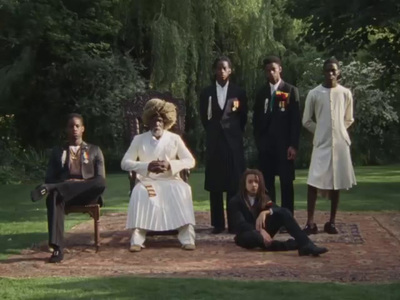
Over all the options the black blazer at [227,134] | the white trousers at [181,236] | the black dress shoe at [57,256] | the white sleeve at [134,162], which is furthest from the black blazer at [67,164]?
the black blazer at [227,134]

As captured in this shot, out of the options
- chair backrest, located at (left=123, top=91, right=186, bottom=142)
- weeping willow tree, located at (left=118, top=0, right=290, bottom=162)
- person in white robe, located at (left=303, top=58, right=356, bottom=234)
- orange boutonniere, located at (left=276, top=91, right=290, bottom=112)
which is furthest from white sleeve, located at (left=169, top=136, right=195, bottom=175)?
weeping willow tree, located at (left=118, top=0, right=290, bottom=162)

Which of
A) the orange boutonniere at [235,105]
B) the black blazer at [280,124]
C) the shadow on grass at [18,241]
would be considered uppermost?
the orange boutonniere at [235,105]

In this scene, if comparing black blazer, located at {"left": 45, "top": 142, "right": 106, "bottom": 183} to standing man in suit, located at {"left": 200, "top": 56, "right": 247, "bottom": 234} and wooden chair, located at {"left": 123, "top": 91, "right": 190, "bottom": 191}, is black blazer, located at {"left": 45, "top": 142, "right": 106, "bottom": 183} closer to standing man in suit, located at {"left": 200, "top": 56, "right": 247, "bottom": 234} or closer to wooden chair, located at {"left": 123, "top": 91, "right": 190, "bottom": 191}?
wooden chair, located at {"left": 123, "top": 91, "right": 190, "bottom": 191}

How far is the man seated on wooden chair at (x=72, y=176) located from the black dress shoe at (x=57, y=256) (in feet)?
0.89

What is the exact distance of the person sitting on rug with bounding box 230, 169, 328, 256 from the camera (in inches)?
357

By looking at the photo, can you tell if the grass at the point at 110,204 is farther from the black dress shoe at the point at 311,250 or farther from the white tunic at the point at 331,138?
the white tunic at the point at 331,138

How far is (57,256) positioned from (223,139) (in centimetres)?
298

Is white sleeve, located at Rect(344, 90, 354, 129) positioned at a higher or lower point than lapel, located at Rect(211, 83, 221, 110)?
lower

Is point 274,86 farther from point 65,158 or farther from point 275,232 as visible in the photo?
point 65,158

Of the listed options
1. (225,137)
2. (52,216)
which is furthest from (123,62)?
(52,216)

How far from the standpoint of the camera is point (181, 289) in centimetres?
687

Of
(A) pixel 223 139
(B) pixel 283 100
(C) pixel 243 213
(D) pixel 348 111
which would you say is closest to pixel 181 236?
(C) pixel 243 213

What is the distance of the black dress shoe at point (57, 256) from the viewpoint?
28.2 feet

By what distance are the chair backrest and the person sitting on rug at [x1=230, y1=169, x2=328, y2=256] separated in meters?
1.92
